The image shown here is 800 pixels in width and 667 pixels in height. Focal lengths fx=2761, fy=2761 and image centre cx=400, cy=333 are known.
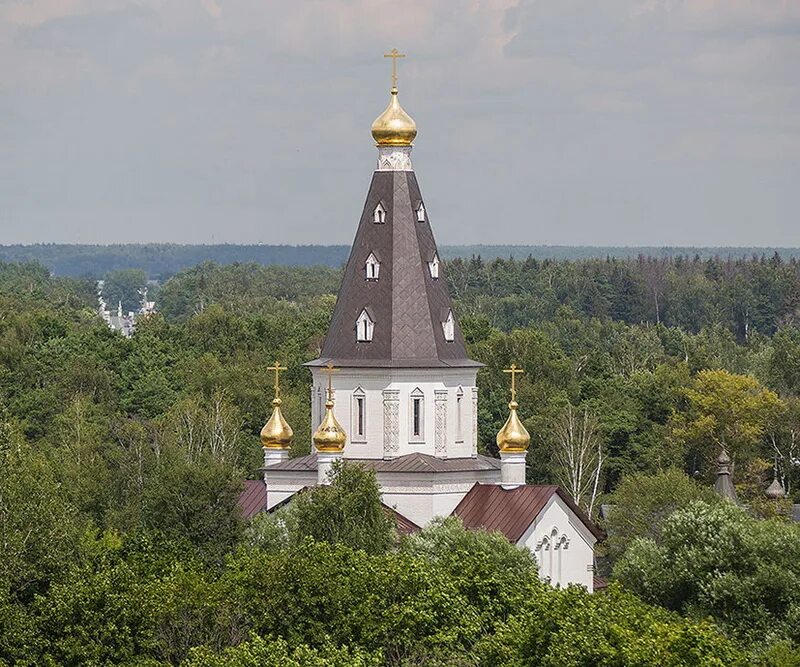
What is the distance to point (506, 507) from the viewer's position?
46.5 meters

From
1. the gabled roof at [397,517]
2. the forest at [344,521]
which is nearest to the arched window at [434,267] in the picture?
the gabled roof at [397,517]

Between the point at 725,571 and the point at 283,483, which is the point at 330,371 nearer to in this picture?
the point at 283,483

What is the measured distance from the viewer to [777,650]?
37375 millimetres

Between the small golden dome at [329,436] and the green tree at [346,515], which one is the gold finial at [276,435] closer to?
the small golden dome at [329,436]

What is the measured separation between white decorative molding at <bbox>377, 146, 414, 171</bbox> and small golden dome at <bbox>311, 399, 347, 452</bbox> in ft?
15.4

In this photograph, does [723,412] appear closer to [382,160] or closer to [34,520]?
[382,160]

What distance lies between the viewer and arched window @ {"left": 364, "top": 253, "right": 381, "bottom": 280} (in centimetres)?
4772

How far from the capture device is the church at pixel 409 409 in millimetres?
46531

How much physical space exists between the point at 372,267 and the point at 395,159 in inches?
81.1

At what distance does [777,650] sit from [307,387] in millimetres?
35672

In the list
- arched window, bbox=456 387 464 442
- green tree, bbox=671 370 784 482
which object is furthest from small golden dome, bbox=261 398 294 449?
green tree, bbox=671 370 784 482

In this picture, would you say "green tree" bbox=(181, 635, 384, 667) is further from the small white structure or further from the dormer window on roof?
the dormer window on roof

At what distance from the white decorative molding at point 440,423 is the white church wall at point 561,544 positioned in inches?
83.8

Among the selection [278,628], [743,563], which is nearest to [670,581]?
[743,563]
